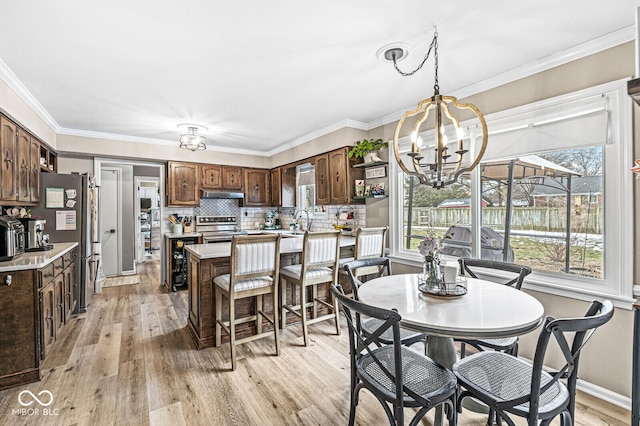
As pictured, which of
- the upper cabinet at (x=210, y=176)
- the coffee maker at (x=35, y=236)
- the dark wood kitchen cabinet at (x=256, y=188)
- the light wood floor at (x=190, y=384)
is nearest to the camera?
the light wood floor at (x=190, y=384)

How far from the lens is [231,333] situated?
246 centimetres

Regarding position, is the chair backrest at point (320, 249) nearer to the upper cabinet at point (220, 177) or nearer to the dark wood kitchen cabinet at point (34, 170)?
the dark wood kitchen cabinet at point (34, 170)

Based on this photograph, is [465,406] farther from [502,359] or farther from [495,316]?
[495,316]

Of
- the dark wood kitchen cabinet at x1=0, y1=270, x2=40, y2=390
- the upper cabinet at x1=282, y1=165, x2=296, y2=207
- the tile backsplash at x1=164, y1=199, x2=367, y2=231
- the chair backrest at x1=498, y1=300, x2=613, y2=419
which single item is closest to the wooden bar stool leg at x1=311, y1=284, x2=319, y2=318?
the tile backsplash at x1=164, y1=199, x2=367, y2=231

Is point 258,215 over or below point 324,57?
below

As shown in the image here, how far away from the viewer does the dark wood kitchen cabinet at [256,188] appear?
5.85 m

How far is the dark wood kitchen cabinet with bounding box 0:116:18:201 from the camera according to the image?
2520 mm

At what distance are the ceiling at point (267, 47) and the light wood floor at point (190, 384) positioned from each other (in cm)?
247

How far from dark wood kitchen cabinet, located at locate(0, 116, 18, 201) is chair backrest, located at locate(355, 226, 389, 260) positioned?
3.21 m

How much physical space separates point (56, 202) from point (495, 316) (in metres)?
4.42

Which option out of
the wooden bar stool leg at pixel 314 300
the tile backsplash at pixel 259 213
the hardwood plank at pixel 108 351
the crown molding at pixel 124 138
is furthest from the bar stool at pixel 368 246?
the crown molding at pixel 124 138

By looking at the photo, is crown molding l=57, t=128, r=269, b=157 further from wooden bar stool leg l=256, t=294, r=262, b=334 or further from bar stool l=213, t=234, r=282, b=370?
wooden bar stool leg l=256, t=294, r=262, b=334

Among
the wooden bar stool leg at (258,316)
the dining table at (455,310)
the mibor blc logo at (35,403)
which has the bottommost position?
the mibor blc logo at (35,403)

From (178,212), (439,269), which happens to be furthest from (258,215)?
(439,269)
